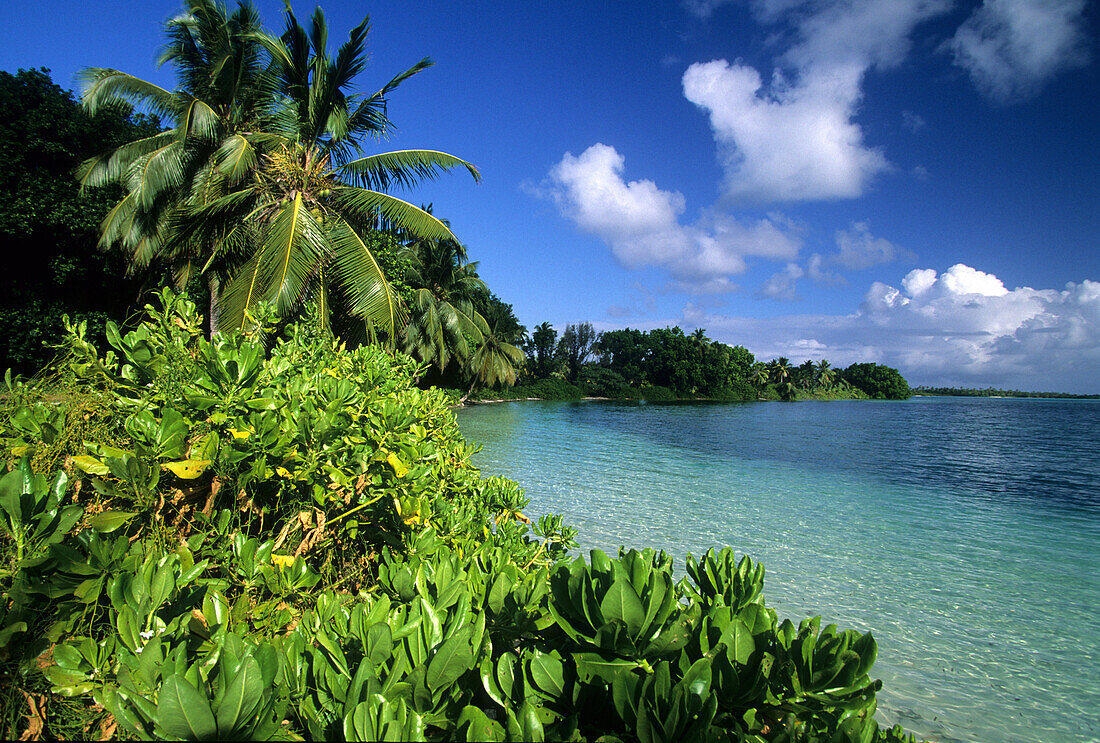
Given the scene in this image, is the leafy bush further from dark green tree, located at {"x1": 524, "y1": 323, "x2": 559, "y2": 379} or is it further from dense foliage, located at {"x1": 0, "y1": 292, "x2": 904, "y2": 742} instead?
dense foliage, located at {"x1": 0, "y1": 292, "x2": 904, "y2": 742}

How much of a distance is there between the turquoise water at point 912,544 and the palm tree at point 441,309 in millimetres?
10236

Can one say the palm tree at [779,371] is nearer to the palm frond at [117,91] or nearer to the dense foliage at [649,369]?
the dense foliage at [649,369]

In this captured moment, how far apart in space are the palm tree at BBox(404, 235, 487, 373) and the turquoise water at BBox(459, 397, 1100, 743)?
1024 centimetres

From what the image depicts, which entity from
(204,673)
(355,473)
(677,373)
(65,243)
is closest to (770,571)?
(355,473)

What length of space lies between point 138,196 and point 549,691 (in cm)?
1354

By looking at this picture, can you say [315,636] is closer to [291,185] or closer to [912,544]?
[912,544]

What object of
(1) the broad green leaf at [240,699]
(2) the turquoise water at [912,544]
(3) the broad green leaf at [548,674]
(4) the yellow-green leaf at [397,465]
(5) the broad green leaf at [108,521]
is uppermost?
(4) the yellow-green leaf at [397,465]

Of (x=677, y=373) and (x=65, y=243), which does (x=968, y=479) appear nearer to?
(x=65, y=243)

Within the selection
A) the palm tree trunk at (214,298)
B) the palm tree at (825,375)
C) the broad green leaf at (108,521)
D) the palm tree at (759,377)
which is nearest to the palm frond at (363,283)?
the palm tree trunk at (214,298)

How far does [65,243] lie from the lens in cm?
1516

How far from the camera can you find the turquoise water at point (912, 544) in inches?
134

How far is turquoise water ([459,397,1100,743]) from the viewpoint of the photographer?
11.1 feet

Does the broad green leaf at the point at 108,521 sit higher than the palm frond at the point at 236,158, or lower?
lower

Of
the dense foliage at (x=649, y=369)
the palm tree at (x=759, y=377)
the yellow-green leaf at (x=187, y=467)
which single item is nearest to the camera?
the yellow-green leaf at (x=187, y=467)
